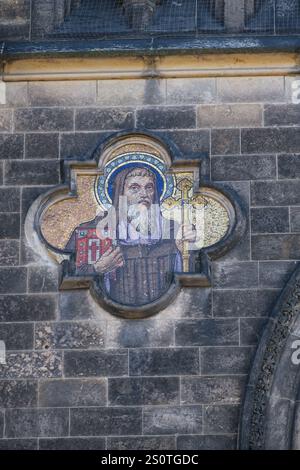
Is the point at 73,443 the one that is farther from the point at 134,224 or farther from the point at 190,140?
the point at 190,140

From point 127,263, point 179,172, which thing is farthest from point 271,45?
point 127,263

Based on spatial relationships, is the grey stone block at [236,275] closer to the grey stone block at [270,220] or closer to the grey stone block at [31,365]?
the grey stone block at [270,220]

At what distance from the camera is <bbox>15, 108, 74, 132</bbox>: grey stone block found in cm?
1426

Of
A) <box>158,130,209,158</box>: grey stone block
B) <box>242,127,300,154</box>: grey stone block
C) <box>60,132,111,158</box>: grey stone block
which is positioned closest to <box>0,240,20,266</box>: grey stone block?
<box>60,132,111,158</box>: grey stone block

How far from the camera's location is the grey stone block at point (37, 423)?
1338 centimetres

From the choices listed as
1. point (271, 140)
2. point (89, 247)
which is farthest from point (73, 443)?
point (271, 140)

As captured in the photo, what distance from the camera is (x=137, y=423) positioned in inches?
526

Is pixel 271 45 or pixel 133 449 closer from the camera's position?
pixel 133 449

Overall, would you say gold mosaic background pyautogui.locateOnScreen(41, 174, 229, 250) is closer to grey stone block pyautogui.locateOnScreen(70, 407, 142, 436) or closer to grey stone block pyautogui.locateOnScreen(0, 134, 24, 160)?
grey stone block pyautogui.locateOnScreen(0, 134, 24, 160)

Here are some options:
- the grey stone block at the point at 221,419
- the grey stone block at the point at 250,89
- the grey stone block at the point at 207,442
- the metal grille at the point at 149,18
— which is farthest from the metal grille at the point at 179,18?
the grey stone block at the point at 207,442

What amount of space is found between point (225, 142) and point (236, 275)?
123 cm

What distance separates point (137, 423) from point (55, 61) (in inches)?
132

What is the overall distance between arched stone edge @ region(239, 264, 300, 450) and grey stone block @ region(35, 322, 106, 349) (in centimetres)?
133

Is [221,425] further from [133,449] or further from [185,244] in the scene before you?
[185,244]
